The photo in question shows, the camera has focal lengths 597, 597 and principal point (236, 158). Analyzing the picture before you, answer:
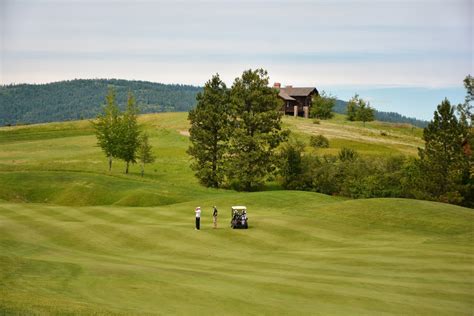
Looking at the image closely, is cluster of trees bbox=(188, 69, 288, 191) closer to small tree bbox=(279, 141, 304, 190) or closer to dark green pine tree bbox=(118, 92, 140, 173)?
small tree bbox=(279, 141, 304, 190)

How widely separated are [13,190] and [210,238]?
118 feet

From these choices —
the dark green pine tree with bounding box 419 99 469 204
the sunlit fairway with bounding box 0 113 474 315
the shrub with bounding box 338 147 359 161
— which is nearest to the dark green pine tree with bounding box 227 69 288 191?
the shrub with bounding box 338 147 359 161

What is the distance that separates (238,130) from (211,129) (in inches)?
173

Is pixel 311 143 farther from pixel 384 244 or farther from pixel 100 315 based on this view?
pixel 100 315

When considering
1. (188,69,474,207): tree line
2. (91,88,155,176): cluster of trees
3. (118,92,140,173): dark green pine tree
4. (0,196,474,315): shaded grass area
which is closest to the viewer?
(0,196,474,315): shaded grass area

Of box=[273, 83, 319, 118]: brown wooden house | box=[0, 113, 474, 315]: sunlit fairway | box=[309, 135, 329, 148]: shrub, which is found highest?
box=[273, 83, 319, 118]: brown wooden house

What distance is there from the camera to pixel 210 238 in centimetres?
3844

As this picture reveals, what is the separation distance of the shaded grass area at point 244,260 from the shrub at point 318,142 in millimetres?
55058

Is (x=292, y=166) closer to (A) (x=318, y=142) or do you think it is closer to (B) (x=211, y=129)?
(B) (x=211, y=129)

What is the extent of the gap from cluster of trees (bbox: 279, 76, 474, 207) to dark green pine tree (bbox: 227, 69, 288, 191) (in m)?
2.90

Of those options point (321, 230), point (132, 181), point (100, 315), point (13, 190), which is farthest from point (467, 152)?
point (100, 315)

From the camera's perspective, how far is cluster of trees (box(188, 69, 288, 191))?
7862 cm

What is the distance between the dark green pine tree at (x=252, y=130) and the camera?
7838cm

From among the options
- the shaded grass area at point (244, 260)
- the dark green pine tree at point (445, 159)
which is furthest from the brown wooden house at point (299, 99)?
the shaded grass area at point (244, 260)
